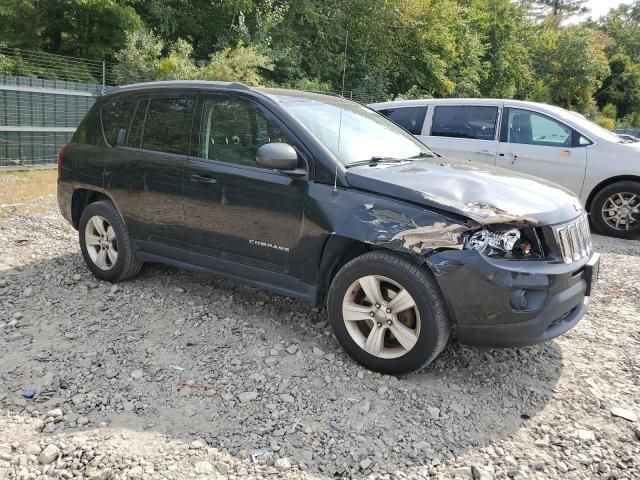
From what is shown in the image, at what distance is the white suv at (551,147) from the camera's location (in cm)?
705

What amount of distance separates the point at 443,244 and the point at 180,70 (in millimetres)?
11663

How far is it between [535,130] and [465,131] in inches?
36.7

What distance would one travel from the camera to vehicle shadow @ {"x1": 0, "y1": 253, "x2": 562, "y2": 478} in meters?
2.75

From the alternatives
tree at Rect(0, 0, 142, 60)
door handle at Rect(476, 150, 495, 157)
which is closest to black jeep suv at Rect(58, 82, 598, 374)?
door handle at Rect(476, 150, 495, 157)

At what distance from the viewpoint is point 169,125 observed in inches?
170

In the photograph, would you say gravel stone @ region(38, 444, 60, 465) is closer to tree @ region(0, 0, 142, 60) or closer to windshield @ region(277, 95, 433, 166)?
windshield @ region(277, 95, 433, 166)

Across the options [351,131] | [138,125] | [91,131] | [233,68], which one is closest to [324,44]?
[233,68]

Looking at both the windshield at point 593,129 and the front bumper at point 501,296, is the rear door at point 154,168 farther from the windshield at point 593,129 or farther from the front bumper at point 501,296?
the windshield at point 593,129

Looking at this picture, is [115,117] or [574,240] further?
[115,117]

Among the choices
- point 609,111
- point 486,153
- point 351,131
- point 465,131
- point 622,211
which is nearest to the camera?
point 351,131

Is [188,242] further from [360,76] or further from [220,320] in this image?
[360,76]

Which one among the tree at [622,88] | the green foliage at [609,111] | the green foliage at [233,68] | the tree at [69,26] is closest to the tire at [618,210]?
the green foliage at [233,68]

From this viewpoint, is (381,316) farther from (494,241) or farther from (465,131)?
(465,131)

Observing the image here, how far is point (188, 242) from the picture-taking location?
4141 mm
